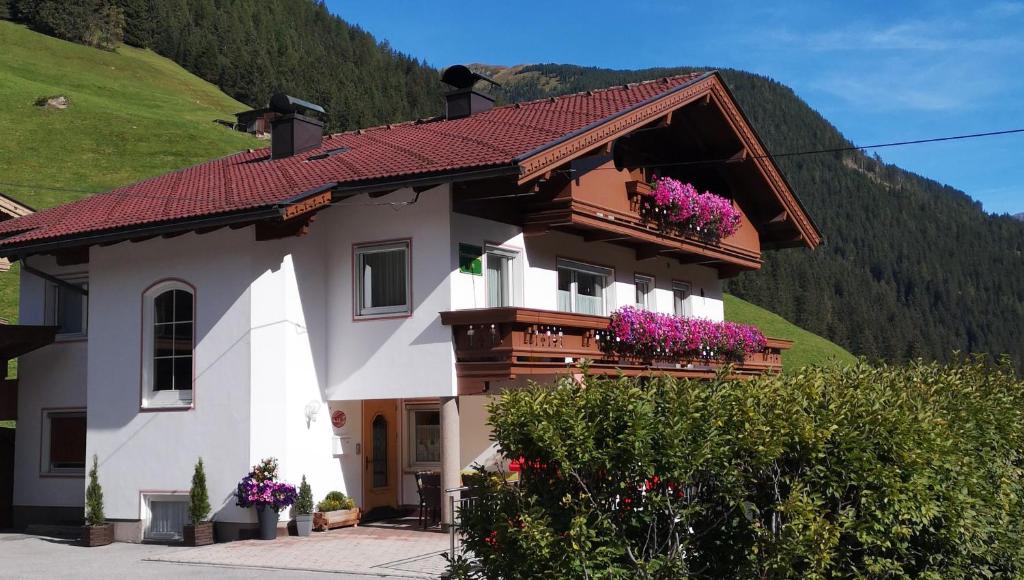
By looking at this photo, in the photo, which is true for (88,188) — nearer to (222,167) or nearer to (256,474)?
(222,167)

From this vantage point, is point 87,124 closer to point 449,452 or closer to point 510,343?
point 449,452

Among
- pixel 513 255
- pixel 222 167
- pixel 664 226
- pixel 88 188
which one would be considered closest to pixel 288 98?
pixel 222 167

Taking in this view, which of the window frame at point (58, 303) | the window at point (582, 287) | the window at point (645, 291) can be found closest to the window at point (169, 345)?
the window frame at point (58, 303)

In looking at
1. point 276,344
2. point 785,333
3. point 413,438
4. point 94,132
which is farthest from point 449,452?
point 94,132

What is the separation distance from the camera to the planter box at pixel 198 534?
649 inches

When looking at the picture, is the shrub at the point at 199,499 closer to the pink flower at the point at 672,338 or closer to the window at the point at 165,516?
the window at the point at 165,516

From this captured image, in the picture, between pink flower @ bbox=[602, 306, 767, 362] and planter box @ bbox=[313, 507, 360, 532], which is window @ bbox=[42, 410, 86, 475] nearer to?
planter box @ bbox=[313, 507, 360, 532]

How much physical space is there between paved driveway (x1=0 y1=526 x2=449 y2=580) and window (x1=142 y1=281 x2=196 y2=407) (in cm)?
248

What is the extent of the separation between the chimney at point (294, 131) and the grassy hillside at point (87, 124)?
1665 centimetres

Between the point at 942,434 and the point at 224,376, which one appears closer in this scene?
the point at 942,434

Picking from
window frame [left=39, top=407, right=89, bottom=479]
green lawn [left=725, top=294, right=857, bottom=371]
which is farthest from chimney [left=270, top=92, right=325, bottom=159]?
green lawn [left=725, top=294, right=857, bottom=371]

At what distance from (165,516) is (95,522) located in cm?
110

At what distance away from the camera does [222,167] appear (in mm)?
23016

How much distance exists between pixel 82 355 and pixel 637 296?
11.1 m
